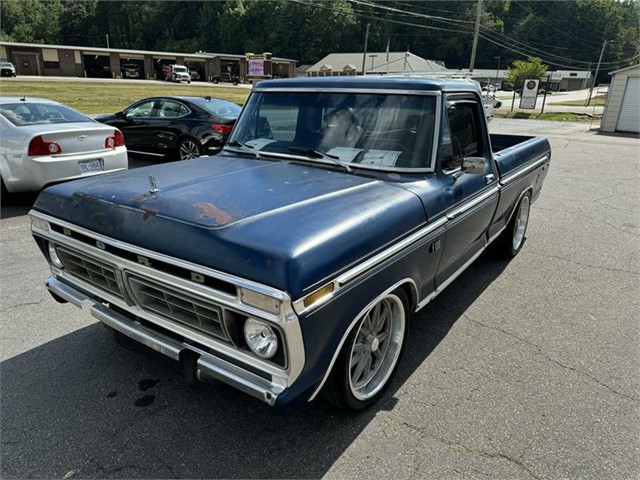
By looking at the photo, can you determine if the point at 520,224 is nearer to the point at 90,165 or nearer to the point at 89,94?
the point at 90,165

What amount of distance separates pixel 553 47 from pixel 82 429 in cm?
11700

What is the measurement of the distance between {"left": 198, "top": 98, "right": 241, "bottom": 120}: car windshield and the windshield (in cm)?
607

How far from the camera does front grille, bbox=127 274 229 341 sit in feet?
6.81

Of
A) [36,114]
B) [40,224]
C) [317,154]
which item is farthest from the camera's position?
[36,114]

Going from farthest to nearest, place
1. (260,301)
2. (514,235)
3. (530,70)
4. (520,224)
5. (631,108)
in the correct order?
(530,70) < (631,108) < (520,224) < (514,235) < (260,301)

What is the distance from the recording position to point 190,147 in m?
9.13

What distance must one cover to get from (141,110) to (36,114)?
3.40 m

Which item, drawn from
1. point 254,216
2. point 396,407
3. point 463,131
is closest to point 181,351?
point 254,216

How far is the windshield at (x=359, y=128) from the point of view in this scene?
3.09m

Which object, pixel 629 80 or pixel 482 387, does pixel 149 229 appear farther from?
pixel 629 80

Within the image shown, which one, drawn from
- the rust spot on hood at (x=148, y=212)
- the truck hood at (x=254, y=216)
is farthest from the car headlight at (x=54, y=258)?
the rust spot on hood at (x=148, y=212)

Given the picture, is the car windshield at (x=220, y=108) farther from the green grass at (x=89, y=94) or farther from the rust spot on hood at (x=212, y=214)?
the green grass at (x=89, y=94)

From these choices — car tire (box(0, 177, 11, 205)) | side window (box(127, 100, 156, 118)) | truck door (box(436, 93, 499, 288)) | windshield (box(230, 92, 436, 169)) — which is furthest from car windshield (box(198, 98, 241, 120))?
truck door (box(436, 93, 499, 288))

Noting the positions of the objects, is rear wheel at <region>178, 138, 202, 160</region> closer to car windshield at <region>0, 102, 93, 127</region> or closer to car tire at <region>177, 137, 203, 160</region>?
car tire at <region>177, 137, 203, 160</region>
